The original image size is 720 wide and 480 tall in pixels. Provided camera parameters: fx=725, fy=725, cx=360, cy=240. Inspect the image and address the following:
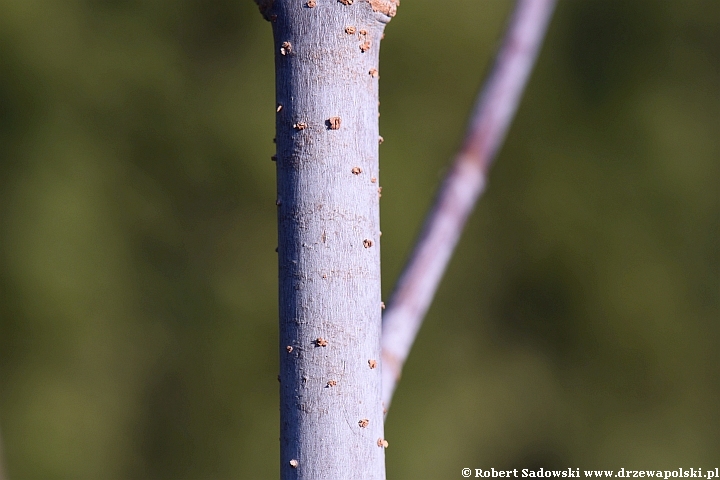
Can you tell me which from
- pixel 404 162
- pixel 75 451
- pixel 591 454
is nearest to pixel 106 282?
pixel 75 451

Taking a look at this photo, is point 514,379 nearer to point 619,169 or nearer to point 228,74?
point 619,169

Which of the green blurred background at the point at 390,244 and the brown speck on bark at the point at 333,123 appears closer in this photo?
the brown speck on bark at the point at 333,123

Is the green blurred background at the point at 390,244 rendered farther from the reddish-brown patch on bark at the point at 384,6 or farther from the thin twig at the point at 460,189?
the reddish-brown patch on bark at the point at 384,6

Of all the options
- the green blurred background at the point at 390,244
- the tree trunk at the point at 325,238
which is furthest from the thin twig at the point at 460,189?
the green blurred background at the point at 390,244

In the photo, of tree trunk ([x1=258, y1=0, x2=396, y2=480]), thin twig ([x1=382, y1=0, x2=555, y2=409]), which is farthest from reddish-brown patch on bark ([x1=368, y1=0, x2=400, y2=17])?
thin twig ([x1=382, y1=0, x2=555, y2=409])

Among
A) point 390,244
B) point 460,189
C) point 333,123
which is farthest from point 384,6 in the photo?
point 390,244

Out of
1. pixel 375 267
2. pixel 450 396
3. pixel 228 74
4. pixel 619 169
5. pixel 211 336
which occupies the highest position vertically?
pixel 228 74
